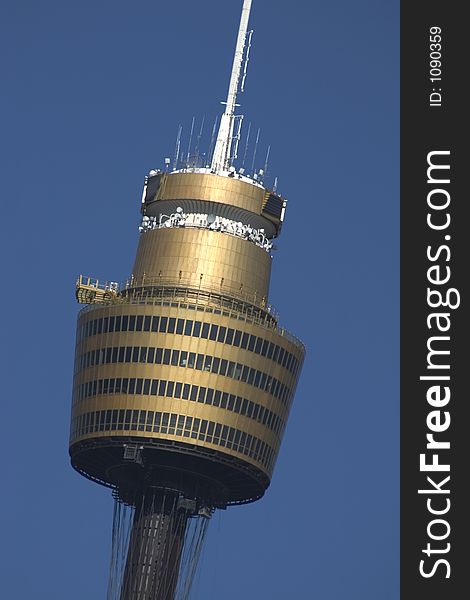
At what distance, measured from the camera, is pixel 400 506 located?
186 metres

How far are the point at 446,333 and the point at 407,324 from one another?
3.84 meters

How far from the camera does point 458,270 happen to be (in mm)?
199000

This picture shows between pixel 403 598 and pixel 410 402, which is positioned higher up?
pixel 410 402

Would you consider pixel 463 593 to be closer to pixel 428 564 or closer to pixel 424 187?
pixel 428 564

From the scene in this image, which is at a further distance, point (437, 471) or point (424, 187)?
point (424, 187)

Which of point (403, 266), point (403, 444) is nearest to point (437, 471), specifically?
point (403, 444)

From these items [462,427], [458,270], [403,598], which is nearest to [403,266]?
[458,270]

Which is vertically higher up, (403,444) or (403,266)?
(403,266)

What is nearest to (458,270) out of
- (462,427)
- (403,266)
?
(403,266)

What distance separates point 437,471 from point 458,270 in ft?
73.9

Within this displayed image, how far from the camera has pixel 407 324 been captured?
192375mm

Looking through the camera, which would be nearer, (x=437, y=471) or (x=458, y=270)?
(x=437, y=471)

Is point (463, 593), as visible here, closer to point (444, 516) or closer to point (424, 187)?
point (444, 516)

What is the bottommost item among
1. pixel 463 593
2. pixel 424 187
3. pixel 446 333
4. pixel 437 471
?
pixel 463 593
